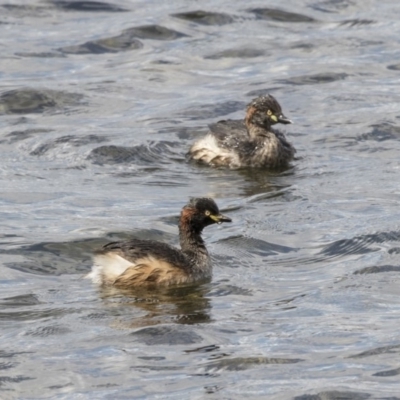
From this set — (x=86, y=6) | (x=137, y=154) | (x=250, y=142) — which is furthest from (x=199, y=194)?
(x=86, y=6)

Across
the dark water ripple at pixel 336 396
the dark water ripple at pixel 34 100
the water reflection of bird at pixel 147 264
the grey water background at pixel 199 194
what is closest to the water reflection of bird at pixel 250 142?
the grey water background at pixel 199 194

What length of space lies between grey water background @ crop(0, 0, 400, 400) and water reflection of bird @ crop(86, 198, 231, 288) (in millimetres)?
134

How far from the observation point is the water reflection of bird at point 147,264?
11.5 m

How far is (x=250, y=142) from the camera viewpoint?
1612cm

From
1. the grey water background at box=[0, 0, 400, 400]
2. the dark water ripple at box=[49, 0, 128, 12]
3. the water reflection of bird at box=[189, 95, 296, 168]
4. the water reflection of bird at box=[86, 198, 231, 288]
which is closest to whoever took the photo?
the grey water background at box=[0, 0, 400, 400]

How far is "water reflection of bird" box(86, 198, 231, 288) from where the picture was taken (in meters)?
11.5

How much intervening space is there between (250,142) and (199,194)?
1.85 meters

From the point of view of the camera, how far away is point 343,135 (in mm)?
16562

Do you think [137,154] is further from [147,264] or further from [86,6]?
[86,6]

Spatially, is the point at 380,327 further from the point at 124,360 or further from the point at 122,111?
the point at 122,111

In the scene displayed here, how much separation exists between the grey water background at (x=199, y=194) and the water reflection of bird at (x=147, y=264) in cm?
13

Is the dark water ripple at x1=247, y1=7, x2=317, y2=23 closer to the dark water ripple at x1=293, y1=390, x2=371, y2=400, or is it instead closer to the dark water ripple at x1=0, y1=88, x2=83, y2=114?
the dark water ripple at x1=0, y1=88, x2=83, y2=114

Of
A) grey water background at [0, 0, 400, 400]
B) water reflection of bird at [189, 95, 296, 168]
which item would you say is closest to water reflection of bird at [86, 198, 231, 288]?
grey water background at [0, 0, 400, 400]

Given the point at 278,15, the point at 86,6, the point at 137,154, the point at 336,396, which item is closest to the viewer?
the point at 336,396
